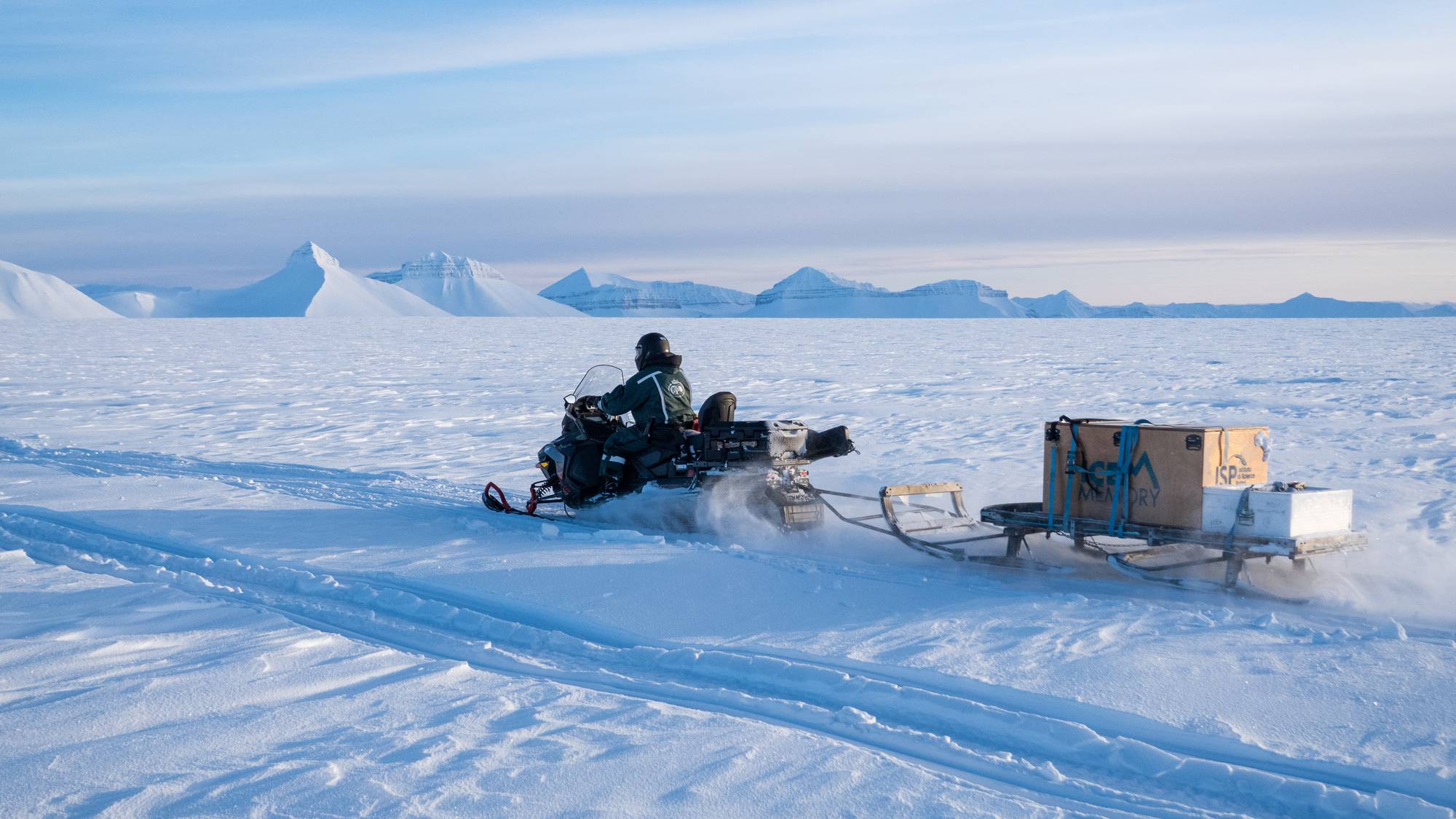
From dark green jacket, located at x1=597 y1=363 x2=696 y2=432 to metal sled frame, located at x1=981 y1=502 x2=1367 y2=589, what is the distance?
2223 millimetres

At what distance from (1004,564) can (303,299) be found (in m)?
180

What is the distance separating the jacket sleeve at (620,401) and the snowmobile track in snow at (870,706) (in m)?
2.10

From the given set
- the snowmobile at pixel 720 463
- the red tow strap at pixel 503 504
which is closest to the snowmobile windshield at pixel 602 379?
the snowmobile at pixel 720 463

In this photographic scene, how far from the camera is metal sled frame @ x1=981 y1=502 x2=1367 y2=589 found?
16.5ft

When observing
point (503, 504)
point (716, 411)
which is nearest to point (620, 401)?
point (716, 411)

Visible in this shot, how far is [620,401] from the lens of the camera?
7324 millimetres

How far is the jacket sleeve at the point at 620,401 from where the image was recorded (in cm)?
732

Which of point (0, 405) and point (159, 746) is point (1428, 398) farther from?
point (0, 405)

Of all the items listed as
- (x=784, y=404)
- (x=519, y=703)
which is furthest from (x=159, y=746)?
(x=784, y=404)

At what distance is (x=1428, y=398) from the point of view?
15188mm

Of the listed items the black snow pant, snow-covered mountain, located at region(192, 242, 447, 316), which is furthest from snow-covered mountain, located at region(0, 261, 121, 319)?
the black snow pant

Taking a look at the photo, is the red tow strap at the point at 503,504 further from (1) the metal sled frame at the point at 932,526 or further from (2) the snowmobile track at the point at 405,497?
(1) the metal sled frame at the point at 932,526

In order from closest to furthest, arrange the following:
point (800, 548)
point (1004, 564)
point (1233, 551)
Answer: point (1233, 551) < point (1004, 564) < point (800, 548)

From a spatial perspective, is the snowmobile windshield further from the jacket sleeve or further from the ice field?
the ice field
